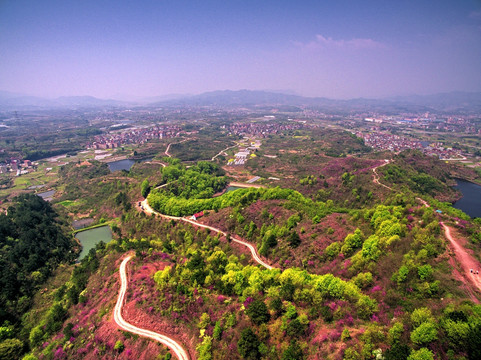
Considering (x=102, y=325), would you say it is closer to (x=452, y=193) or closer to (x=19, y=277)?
(x=19, y=277)

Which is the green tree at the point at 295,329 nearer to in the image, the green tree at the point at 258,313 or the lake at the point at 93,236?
the green tree at the point at 258,313

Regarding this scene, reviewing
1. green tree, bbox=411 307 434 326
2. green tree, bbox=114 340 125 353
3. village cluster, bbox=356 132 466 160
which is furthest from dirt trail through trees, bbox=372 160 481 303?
village cluster, bbox=356 132 466 160

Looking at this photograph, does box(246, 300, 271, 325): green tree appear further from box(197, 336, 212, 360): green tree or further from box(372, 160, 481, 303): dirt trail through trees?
box(372, 160, 481, 303): dirt trail through trees

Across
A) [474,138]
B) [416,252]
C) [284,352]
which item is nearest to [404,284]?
[416,252]

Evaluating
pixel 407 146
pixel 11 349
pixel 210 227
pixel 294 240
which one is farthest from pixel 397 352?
pixel 407 146

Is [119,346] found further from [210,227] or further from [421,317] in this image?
[210,227]

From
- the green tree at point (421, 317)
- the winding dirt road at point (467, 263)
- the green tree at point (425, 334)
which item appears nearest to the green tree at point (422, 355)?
the green tree at point (425, 334)
